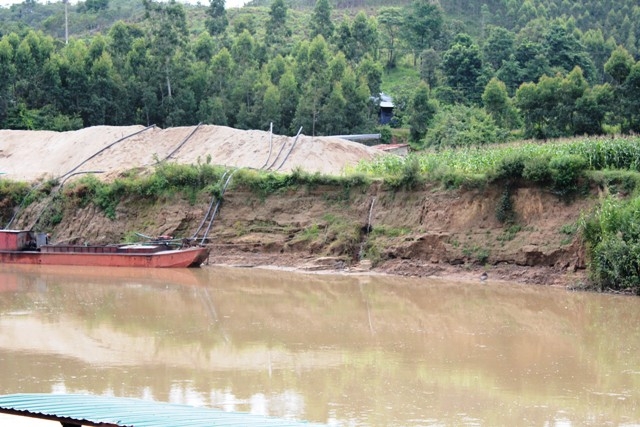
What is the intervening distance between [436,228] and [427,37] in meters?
35.9

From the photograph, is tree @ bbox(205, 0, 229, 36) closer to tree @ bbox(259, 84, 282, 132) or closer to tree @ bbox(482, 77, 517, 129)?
tree @ bbox(259, 84, 282, 132)

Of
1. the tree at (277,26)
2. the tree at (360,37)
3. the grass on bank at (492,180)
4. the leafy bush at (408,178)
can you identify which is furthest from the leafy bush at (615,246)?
the tree at (277,26)

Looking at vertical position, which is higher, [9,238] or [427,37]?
[427,37]

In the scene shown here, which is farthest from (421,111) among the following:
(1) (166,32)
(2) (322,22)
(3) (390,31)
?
(3) (390,31)

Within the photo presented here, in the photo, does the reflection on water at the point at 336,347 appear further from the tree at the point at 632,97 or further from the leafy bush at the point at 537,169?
the tree at the point at 632,97

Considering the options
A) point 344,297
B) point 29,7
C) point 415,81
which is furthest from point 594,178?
point 29,7

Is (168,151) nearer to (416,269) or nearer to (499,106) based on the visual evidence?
(416,269)

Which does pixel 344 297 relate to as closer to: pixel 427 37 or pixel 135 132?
pixel 135 132

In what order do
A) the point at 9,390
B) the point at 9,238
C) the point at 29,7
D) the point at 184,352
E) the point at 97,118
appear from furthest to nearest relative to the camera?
the point at 29,7
the point at 97,118
the point at 9,238
the point at 184,352
the point at 9,390

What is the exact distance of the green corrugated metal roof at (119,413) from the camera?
8.30 metres

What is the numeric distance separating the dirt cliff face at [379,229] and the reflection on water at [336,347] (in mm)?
1242

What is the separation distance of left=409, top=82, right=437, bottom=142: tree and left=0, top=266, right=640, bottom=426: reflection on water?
18.8 m

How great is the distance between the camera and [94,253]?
27922mm

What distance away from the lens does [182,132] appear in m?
35.8
